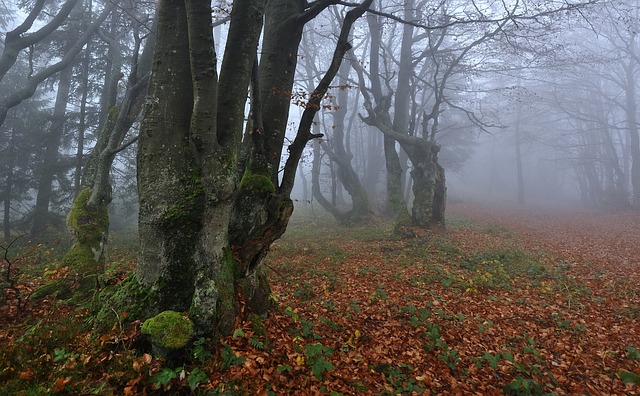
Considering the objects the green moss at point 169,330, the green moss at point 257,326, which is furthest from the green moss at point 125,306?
the green moss at point 257,326

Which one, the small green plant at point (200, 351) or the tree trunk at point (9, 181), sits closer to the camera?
the small green plant at point (200, 351)

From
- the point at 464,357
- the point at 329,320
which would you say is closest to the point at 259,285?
the point at 329,320

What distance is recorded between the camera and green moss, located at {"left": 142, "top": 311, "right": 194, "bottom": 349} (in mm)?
3221

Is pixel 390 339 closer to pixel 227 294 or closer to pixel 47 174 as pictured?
pixel 227 294

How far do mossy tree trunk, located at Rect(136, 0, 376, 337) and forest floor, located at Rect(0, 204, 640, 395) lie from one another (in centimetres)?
51

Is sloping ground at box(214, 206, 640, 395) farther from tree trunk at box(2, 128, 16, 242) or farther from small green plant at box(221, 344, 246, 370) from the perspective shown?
tree trunk at box(2, 128, 16, 242)

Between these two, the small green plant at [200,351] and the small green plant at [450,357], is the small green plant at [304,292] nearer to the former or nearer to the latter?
the small green plant at [450,357]

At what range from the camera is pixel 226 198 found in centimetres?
381

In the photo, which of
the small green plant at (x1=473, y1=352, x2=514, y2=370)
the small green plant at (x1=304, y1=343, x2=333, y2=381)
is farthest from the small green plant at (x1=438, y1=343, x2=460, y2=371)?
the small green plant at (x1=304, y1=343, x2=333, y2=381)

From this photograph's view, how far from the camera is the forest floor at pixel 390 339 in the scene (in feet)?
10.4

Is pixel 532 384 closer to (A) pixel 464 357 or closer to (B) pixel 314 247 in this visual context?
(A) pixel 464 357

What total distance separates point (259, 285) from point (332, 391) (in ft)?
5.83

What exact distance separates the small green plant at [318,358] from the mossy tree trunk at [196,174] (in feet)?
3.10

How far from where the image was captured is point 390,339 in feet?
15.3
